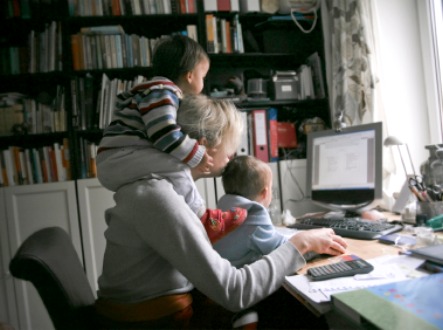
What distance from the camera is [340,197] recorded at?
5.55 ft

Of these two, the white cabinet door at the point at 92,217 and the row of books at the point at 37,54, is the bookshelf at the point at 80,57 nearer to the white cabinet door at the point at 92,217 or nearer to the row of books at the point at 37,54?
the row of books at the point at 37,54

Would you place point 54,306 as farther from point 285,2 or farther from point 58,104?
point 285,2

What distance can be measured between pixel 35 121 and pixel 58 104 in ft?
0.63

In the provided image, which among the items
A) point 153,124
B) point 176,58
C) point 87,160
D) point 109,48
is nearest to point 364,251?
point 153,124

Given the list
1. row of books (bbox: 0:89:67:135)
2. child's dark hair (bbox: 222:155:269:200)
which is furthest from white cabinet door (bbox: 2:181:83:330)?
child's dark hair (bbox: 222:155:269:200)

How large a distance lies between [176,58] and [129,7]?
3.82ft

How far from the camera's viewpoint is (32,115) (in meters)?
2.24

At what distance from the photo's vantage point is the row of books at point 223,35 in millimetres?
2271

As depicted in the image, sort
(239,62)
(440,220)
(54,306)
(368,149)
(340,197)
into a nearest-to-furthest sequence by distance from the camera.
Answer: (54,306), (440,220), (368,149), (340,197), (239,62)

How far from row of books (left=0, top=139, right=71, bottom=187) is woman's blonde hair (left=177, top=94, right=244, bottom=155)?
1.53 metres

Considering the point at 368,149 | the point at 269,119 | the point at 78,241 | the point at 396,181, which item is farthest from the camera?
the point at 269,119

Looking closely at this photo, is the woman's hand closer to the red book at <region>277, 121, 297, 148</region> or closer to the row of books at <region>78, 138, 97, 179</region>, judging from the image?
the red book at <region>277, 121, 297, 148</region>

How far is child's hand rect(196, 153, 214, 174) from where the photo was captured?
3.18 feet

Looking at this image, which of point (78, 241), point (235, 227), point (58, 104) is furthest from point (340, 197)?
point (58, 104)
